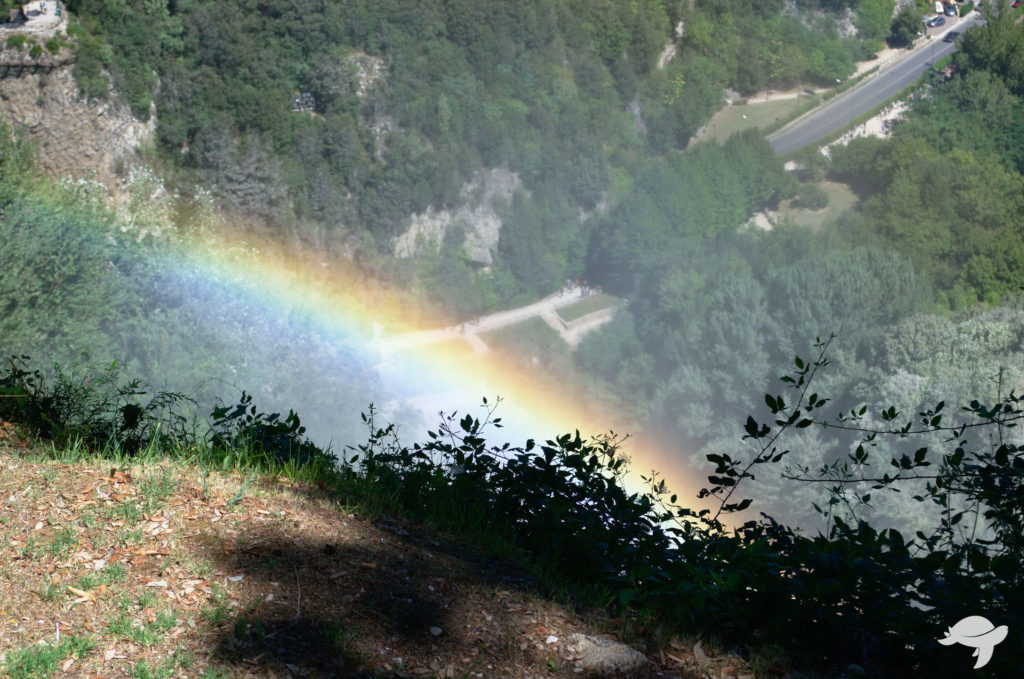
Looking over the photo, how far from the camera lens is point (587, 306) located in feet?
119

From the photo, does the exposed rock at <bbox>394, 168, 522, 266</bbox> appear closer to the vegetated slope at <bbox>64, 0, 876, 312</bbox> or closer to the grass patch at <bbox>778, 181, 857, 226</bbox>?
the vegetated slope at <bbox>64, 0, 876, 312</bbox>

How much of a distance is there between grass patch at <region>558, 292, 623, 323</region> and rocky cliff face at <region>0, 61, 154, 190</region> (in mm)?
17390

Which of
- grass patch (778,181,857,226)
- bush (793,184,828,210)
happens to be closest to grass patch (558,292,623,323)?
grass patch (778,181,857,226)

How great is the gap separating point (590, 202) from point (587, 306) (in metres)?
5.53

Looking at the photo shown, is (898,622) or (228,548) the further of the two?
(228,548)

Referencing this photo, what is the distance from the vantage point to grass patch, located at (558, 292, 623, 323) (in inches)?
1389

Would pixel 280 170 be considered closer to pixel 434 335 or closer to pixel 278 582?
pixel 434 335

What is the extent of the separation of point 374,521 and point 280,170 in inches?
1124

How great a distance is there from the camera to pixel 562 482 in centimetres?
345

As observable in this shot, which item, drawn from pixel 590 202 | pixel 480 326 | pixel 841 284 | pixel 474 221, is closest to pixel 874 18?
pixel 590 202

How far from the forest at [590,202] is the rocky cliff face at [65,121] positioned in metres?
0.69

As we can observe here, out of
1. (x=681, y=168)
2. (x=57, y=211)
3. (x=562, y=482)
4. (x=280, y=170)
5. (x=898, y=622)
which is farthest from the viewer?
(x=681, y=168)

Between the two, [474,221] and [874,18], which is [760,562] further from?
[874,18]

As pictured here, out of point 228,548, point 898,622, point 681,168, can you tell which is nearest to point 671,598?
point 898,622
